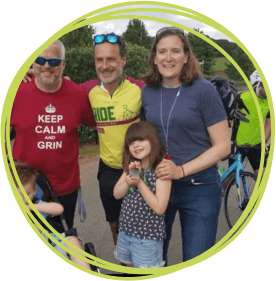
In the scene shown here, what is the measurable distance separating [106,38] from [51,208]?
1.16 meters

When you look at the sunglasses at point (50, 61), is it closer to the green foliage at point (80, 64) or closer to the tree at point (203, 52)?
the green foliage at point (80, 64)

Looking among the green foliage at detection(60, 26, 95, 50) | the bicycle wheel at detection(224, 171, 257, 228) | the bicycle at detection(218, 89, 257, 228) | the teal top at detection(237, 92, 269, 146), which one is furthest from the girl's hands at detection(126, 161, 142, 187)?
the bicycle wheel at detection(224, 171, 257, 228)

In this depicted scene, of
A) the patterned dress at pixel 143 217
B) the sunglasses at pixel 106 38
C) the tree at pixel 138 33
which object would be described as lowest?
the patterned dress at pixel 143 217

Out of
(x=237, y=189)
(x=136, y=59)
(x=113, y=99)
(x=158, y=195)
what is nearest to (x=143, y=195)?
(x=158, y=195)

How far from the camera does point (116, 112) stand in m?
2.26

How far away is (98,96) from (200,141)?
2.35 feet

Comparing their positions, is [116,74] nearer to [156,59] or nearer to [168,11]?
[156,59]

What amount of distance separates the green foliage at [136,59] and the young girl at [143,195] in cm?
57

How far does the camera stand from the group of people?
2066 millimetres

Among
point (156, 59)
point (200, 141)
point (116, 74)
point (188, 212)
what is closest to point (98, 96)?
point (116, 74)

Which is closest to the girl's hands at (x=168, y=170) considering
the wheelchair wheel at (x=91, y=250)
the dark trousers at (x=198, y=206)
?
the dark trousers at (x=198, y=206)

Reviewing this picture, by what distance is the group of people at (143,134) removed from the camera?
2.07m

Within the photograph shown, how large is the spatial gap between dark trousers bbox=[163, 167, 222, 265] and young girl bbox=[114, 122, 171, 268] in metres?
0.13

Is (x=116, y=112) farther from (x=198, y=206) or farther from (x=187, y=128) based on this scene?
(x=198, y=206)
